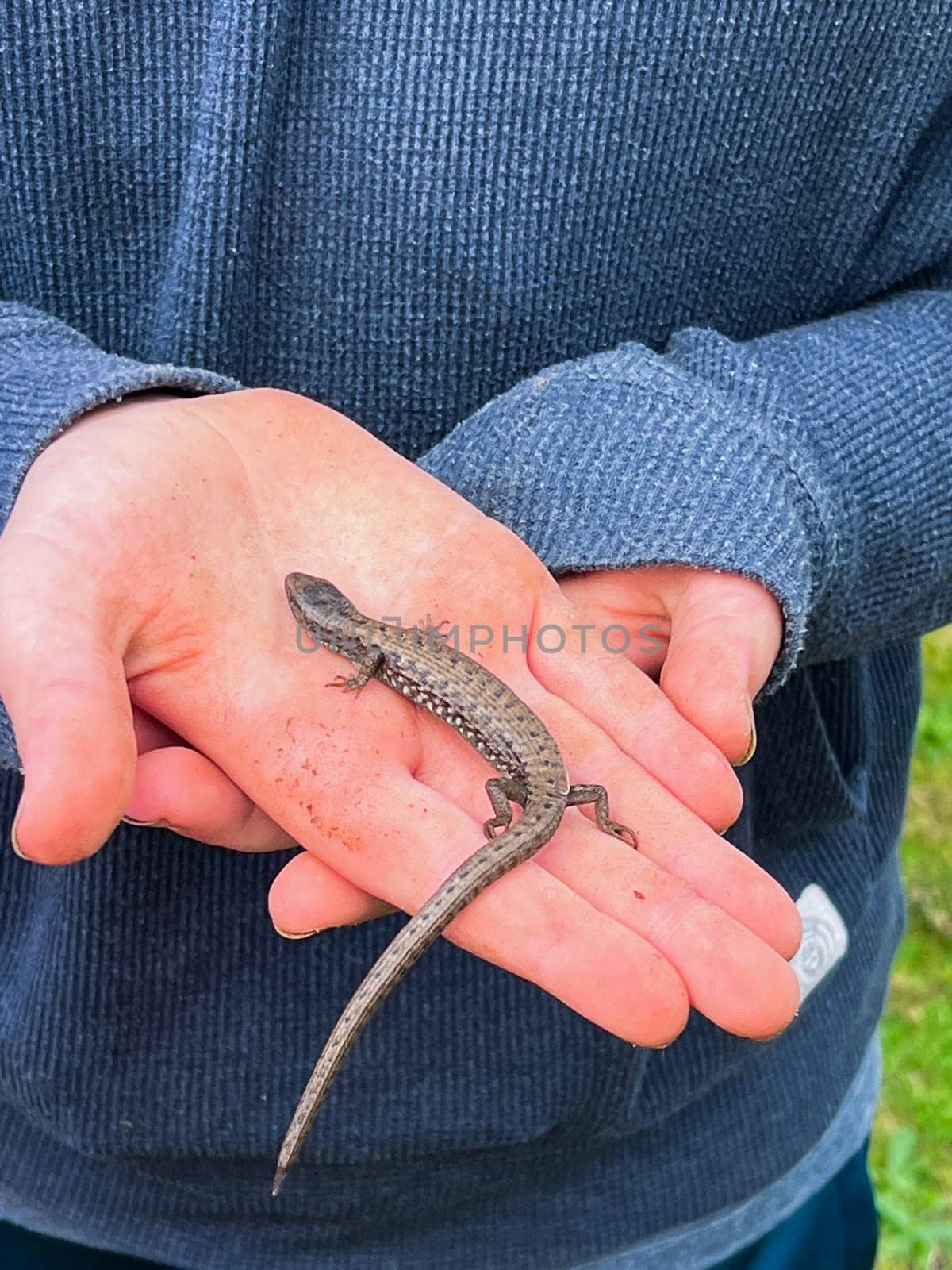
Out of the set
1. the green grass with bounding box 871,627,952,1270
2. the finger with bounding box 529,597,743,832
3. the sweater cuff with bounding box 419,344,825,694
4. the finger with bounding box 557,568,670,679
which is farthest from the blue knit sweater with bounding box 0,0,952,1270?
the green grass with bounding box 871,627,952,1270

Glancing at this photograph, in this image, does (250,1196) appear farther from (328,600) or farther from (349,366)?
(349,366)

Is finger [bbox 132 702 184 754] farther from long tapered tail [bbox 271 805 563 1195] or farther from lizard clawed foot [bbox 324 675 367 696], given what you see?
long tapered tail [bbox 271 805 563 1195]

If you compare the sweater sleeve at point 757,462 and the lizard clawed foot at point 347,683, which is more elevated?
the sweater sleeve at point 757,462

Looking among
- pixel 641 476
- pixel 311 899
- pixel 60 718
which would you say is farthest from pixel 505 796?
pixel 60 718

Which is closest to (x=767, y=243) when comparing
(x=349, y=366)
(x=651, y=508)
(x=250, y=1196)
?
(x=651, y=508)

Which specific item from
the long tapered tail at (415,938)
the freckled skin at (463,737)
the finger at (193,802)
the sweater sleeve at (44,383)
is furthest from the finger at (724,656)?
the sweater sleeve at (44,383)

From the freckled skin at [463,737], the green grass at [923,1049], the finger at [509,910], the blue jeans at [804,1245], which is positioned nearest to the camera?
the finger at [509,910]

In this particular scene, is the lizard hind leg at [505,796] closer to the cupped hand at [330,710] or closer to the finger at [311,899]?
the cupped hand at [330,710]
